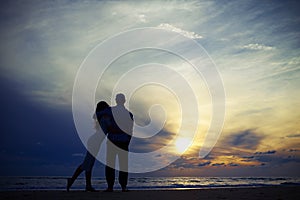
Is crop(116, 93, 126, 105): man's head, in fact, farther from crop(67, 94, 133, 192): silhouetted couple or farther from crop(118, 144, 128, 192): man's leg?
crop(118, 144, 128, 192): man's leg

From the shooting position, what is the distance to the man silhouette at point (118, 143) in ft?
24.8

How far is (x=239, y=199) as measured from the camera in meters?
5.88

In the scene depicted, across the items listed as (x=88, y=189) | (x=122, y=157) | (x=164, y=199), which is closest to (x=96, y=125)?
(x=122, y=157)

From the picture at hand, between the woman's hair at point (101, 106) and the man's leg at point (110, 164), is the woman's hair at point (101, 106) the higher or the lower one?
the higher one

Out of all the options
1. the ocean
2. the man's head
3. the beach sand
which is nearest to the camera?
the beach sand

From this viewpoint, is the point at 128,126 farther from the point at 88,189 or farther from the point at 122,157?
the point at 88,189

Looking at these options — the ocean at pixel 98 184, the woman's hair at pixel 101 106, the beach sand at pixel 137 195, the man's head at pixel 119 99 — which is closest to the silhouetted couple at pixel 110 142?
the woman's hair at pixel 101 106

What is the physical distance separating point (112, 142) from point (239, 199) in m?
3.36

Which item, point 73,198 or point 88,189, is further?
point 88,189

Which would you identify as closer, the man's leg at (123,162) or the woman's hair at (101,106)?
A: the man's leg at (123,162)

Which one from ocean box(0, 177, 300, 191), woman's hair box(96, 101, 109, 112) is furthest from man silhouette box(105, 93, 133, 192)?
ocean box(0, 177, 300, 191)

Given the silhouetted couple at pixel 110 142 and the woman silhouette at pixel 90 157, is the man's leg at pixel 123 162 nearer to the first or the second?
the silhouetted couple at pixel 110 142

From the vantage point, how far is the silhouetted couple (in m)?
7.56

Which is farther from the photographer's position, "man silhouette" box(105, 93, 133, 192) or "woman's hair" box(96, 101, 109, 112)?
"woman's hair" box(96, 101, 109, 112)
